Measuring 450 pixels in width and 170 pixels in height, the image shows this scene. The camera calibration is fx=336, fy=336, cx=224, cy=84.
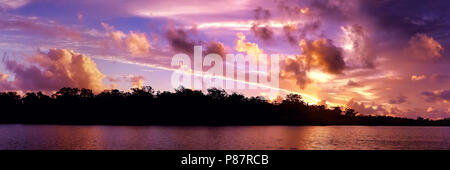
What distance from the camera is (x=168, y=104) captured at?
646 ft

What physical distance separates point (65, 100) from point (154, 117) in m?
53.5

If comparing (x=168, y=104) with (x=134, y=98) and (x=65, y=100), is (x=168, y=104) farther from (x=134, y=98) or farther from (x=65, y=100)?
(x=65, y=100)

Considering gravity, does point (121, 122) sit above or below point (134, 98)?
below

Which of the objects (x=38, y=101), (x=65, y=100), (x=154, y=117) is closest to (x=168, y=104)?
(x=154, y=117)

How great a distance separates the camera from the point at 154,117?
189 metres
